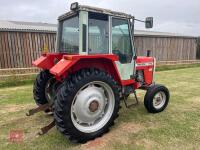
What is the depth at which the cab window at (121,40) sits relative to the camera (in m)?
3.51

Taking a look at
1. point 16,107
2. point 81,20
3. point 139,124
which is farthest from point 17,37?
point 139,124

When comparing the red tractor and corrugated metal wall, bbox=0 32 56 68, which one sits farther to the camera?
corrugated metal wall, bbox=0 32 56 68

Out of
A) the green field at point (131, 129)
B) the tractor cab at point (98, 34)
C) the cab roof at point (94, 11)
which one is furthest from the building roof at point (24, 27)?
the cab roof at point (94, 11)

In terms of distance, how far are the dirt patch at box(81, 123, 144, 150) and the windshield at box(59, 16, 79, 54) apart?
150 cm

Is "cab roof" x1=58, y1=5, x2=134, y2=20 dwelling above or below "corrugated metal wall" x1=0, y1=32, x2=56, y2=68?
above

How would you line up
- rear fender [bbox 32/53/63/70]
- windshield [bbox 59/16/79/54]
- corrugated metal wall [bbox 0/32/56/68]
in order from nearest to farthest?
windshield [bbox 59/16/79/54] < rear fender [bbox 32/53/63/70] < corrugated metal wall [bbox 0/32/56/68]

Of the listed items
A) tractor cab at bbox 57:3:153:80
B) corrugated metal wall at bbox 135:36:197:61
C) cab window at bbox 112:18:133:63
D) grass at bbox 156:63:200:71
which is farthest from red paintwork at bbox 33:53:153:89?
grass at bbox 156:63:200:71

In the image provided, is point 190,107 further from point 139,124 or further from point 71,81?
point 71,81

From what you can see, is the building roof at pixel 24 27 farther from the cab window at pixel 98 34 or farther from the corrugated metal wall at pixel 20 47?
the cab window at pixel 98 34

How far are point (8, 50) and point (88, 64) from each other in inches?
228

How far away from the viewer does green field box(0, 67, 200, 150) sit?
9.47ft

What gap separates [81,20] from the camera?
3.00 meters

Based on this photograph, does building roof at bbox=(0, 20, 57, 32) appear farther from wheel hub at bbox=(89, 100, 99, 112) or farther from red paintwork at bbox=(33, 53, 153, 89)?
wheel hub at bbox=(89, 100, 99, 112)

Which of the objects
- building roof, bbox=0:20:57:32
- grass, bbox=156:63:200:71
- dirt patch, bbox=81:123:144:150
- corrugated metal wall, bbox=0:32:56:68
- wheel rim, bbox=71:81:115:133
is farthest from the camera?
grass, bbox=156:63:200:71
